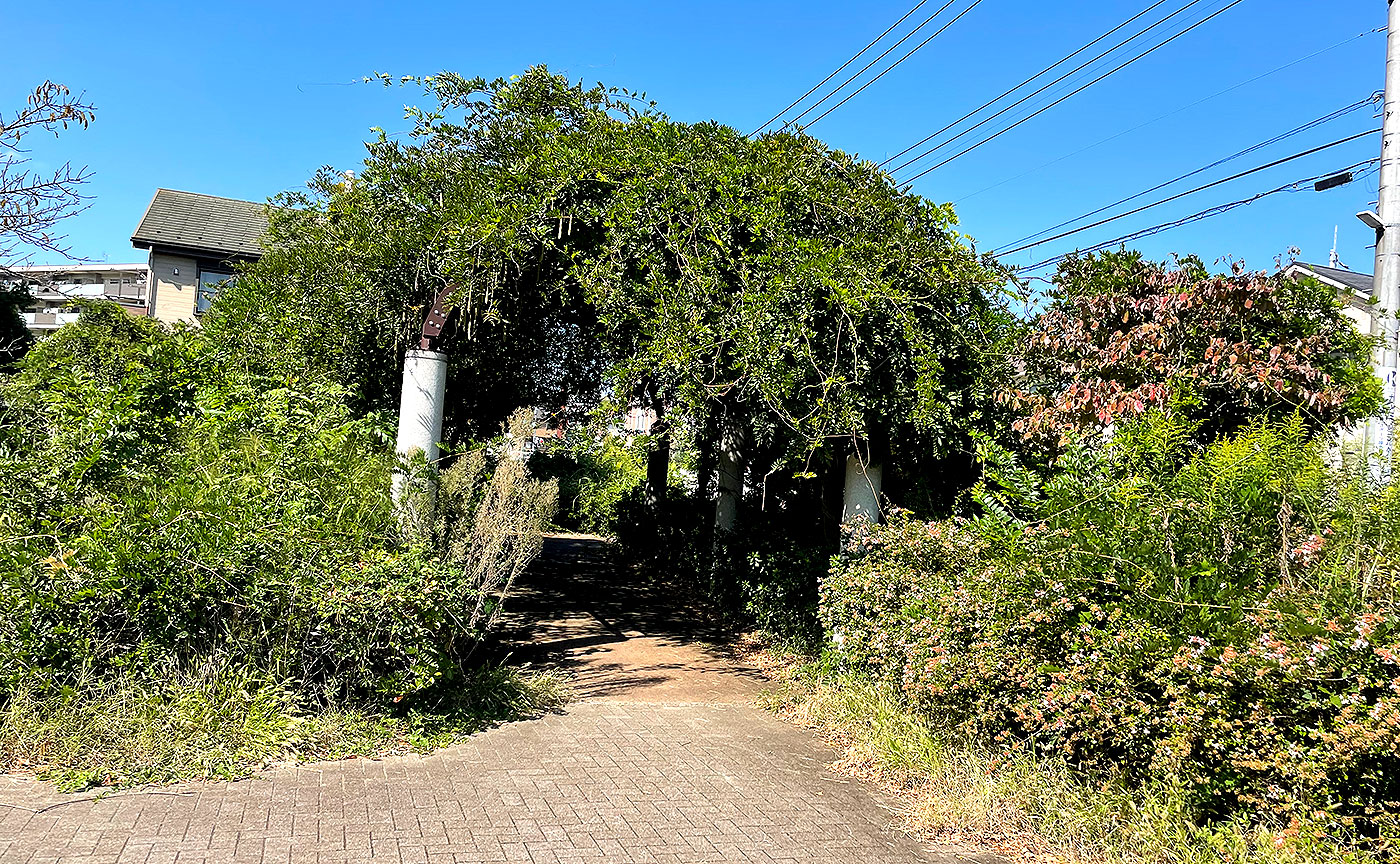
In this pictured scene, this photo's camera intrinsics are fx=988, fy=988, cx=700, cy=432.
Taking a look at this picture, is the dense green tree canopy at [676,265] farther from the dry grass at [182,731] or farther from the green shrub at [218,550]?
the dry grass at [182,731]

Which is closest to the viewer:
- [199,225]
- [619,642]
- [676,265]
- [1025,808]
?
[1025,808]

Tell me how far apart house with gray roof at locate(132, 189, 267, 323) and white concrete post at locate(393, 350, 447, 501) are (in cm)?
2316

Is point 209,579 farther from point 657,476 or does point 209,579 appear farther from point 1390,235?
point 657,476

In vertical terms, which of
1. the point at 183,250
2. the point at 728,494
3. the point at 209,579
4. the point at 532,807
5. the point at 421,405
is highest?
the point at 183,250

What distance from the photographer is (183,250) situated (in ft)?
96.3

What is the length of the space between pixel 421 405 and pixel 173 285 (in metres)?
25.9

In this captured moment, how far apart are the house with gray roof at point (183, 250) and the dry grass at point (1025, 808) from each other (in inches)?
1065

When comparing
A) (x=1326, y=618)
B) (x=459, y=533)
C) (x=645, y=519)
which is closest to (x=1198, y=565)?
(x=1326, y=618)

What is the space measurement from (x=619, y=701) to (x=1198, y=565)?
13.6ft

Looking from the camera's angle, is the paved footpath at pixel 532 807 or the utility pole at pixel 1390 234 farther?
the utility pole at pixel 1390 234

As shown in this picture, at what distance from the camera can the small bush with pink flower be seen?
3.56 m

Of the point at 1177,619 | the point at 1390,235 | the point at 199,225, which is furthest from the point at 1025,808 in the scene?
the point at 199,225

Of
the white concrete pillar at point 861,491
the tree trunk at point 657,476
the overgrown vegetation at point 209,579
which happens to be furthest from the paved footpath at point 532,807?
the tree trunk at point 657,476

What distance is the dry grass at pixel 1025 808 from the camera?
3875mm
